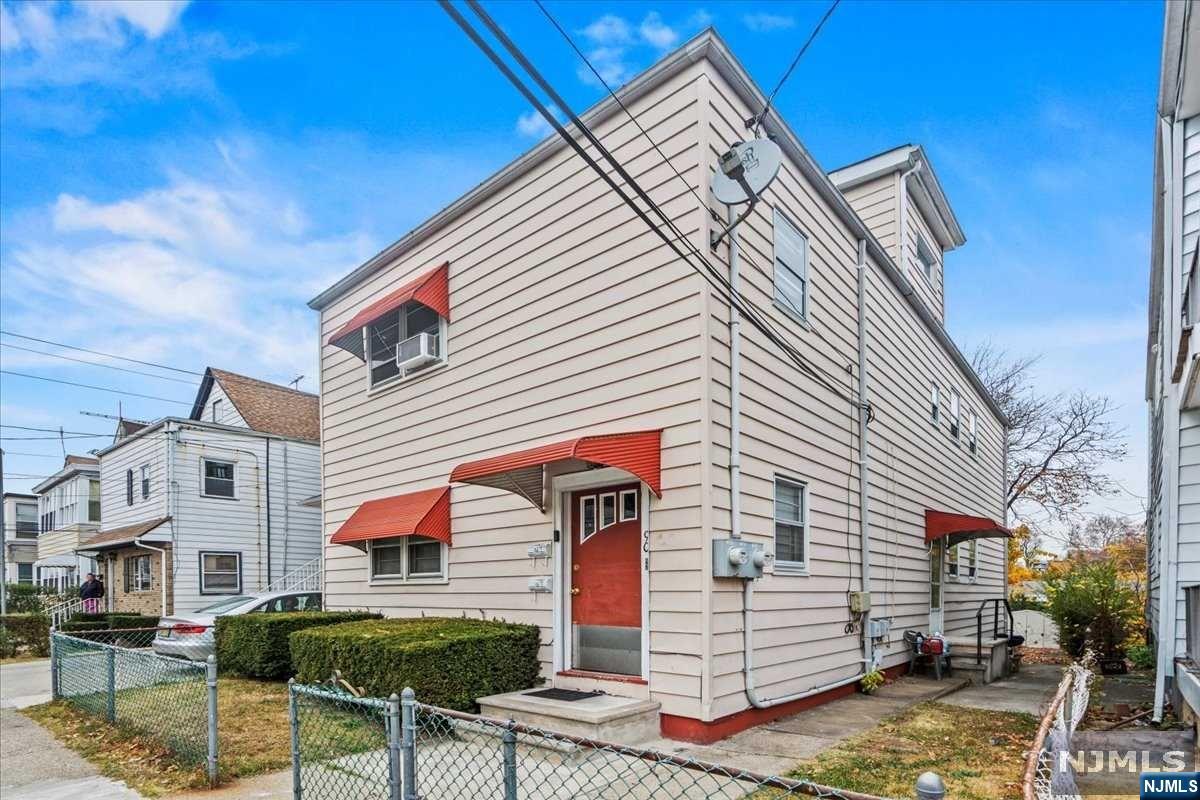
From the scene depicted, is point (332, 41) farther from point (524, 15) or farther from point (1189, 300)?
point (1189, 300)

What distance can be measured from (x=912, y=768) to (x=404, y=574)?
659cm

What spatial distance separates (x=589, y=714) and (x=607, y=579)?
1.61 m

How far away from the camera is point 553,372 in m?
8.12

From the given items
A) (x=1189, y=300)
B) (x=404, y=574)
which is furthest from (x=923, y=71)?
(x=404, y=574)

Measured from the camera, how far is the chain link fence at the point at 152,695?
5.77 metres

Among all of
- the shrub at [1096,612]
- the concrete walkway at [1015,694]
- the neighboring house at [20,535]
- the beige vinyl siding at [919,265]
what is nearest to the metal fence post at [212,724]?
the concrete walkway at [1015,694]

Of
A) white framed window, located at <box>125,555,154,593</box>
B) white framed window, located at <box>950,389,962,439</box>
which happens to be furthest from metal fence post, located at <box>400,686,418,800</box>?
white framed window, located at <box>125,555,154,593</box>

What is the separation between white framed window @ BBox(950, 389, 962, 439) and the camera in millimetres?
14539

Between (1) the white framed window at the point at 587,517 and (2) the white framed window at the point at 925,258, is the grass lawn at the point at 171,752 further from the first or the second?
(2) the white framed window at the point at 925,258

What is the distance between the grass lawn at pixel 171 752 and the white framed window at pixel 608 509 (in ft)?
10.8

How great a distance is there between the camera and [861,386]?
32.8 ft

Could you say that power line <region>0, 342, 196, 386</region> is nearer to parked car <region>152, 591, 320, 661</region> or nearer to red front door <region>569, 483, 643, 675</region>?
parked car <region>152, 591, 320, 661</region>

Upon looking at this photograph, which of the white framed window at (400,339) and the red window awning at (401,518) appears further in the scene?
the white framed window at (400,339)

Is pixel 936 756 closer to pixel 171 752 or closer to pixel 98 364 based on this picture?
pixel 171 752
